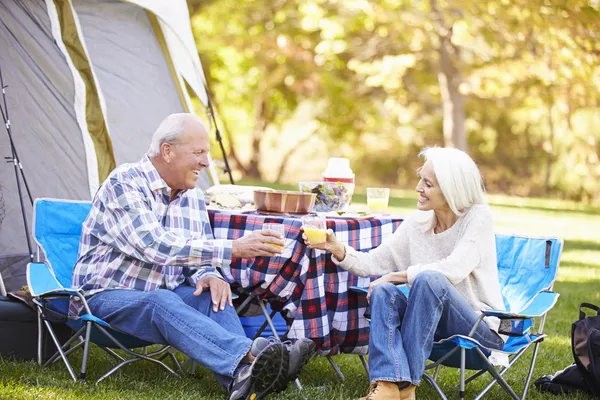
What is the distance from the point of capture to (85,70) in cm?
527

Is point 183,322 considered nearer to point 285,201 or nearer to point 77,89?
→ point 285,201

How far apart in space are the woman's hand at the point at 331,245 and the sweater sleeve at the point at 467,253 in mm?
263

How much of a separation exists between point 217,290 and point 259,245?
0.96ft

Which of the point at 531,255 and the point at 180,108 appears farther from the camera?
the point at 180,108

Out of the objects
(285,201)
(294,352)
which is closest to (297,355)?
(294,352)

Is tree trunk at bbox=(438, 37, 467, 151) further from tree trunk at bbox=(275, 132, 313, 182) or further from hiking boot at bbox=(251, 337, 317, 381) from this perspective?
hiking boot at bbox=(251, 337, 317, 381)

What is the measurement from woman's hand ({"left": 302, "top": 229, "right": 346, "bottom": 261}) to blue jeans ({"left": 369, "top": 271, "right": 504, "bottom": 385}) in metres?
0.25

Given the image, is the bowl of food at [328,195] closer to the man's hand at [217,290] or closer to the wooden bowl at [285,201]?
the wooden bowl at [285,201]

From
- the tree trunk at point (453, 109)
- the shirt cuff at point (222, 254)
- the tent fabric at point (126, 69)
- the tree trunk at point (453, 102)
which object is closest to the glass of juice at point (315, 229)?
the shirt cuff at point (222, 254)

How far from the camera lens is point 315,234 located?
3314 millimetres

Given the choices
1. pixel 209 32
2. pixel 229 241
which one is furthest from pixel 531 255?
pixel 209 32

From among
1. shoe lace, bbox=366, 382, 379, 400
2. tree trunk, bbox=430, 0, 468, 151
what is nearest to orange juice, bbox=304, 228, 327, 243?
A: shoe lace, bbox=366, 382, 379, 400

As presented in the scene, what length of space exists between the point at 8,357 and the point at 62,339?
0.23m

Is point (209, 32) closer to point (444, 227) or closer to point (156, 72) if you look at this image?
point (156, 72)
